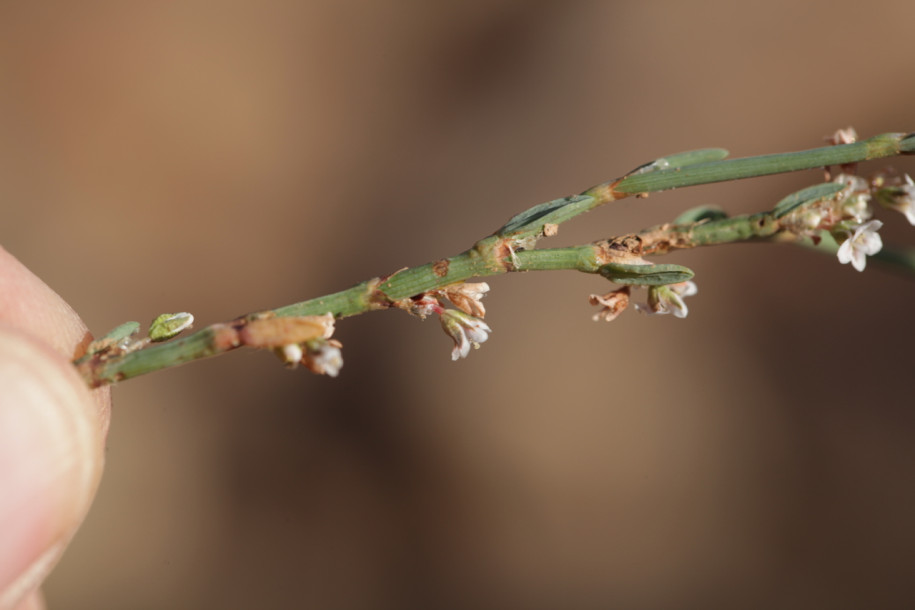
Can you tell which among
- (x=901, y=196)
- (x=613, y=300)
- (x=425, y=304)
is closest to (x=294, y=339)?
(x=425, y=304)

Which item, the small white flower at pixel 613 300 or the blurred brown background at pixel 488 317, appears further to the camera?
the blurred brown background at pixel 488 317

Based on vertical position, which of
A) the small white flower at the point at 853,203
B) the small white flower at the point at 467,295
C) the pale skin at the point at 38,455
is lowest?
the pale skin at the point at 38,455

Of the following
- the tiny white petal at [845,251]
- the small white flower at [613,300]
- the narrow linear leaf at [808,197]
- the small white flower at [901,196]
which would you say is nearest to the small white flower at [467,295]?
the small white flower at [613,300]

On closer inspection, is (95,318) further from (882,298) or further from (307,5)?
(882,298)

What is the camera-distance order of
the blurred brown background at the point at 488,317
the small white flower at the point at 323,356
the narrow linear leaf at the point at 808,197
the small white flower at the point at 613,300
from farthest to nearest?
the blurred brown background at the point at 488,317 < the small white flower at the point at 613,300 < the narrow linear leaf at the point at 808,197 < the small white flower at the point at 323,356

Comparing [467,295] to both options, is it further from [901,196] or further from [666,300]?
[901,196]

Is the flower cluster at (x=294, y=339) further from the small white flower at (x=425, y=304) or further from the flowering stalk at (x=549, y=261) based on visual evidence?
the small white flower at (x=425, y=304)

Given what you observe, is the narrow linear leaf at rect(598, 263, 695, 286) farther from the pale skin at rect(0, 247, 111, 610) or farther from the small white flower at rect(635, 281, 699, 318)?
Answer: the pale skin at rect(0, 247, 111, 610)
